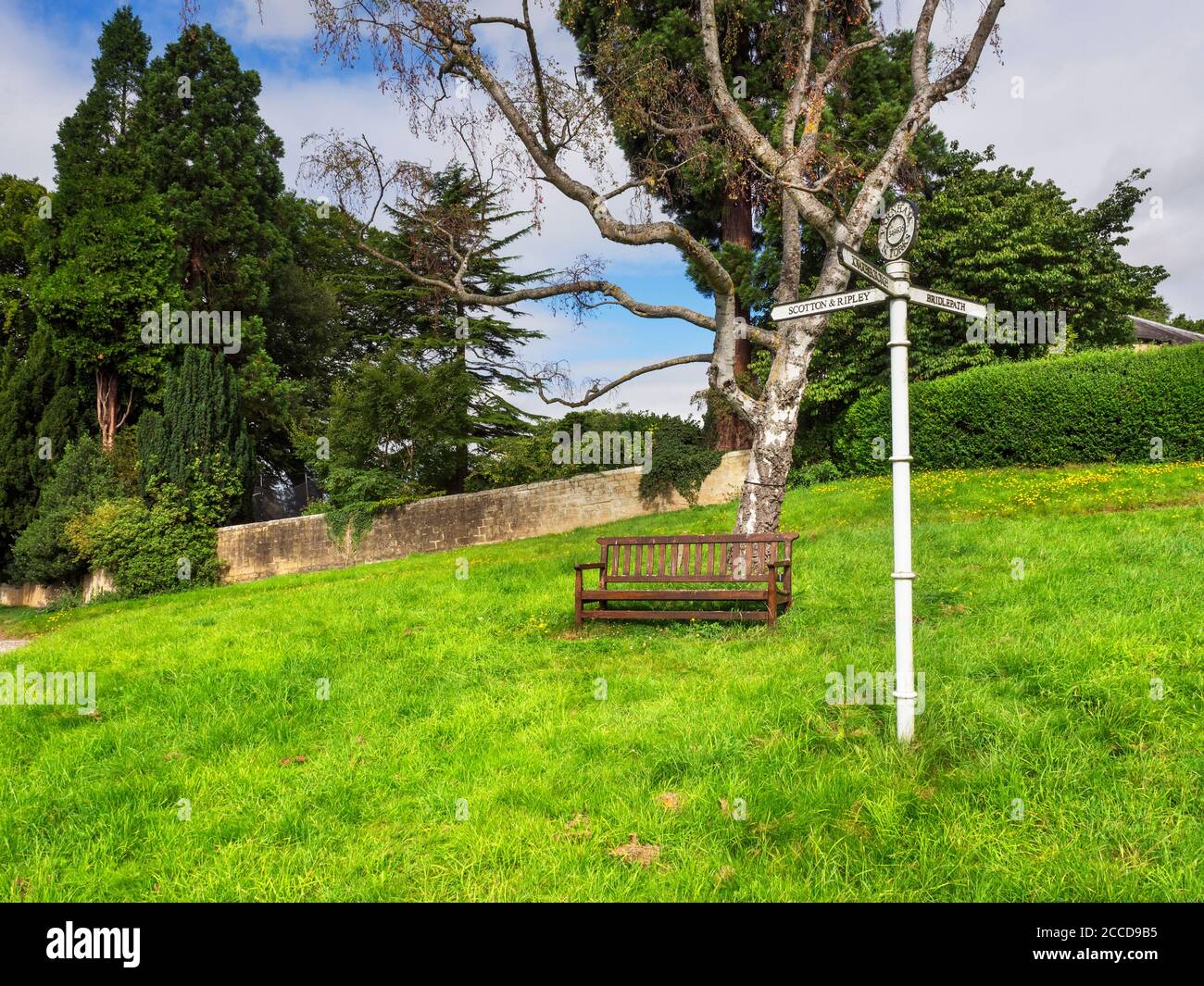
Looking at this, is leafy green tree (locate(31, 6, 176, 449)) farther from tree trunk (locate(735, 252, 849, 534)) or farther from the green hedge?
the green hedge

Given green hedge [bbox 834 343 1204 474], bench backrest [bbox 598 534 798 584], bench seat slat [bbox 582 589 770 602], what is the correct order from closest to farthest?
bench seat slat [bbox 582 589 770 602] < bench backrest [bbox 598 534 798 584] < green hedge [bbox 834 343 1204 474]

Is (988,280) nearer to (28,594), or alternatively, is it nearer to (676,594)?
(676,594)

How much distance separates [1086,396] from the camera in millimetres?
15555

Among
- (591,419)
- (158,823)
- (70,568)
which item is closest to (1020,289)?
(591,419)

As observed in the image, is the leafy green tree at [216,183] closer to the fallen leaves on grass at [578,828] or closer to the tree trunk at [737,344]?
the tree trunk at [737,344]

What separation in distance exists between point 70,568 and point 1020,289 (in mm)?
26280

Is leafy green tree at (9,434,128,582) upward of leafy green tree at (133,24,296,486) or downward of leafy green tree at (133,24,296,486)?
downward

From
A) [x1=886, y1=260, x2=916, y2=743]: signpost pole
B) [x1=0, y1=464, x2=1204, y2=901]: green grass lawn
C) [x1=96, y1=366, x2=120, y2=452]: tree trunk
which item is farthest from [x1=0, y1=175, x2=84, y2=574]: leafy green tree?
[x1=886, y1=260, x2=916, y2=743]: signpost pole

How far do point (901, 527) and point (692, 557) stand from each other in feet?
12.5

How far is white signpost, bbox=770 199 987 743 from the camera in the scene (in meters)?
Answer: 4.15

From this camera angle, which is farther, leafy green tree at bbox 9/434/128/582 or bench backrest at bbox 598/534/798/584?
leafy green tree at bbox 9/434/128/582

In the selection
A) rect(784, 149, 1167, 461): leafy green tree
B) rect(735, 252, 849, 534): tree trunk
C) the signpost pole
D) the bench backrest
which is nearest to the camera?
the signpost pole

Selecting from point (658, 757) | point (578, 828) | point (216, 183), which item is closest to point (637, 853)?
point (578, 828)

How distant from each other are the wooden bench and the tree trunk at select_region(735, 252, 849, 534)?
2.05 feet
